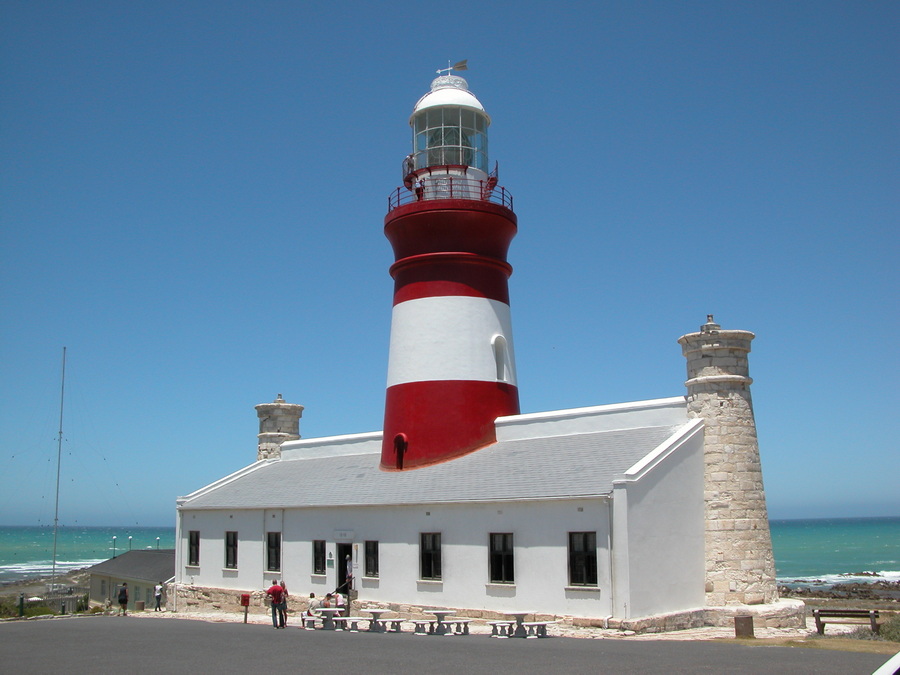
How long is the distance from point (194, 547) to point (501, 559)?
12353mm

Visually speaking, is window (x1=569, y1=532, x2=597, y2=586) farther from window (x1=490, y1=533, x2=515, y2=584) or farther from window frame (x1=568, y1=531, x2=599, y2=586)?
window (x1=490, y1=533, x2=515, y2=584)

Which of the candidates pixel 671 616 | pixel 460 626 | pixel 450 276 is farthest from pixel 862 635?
pixel 450 276

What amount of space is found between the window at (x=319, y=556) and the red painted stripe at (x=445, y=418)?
277 cm

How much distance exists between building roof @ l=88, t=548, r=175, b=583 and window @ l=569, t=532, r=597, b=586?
965 inches

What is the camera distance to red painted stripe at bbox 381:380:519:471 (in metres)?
22.2

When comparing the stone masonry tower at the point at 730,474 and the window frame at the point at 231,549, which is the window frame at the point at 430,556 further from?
the window frame at the point at 231,549

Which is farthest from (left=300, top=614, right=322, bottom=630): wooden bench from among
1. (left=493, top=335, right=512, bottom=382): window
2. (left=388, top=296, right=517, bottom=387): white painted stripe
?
(left=493, top=335, right=512, bottom=382): window

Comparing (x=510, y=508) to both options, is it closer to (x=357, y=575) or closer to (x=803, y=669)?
(x=357, y=575)

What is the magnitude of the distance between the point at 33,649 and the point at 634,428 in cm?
1295

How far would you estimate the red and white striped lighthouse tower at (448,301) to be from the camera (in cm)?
2253

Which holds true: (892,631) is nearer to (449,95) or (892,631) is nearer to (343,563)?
(343,563)

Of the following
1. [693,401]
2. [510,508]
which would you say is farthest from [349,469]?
[693,401]

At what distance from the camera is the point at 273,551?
23.5m

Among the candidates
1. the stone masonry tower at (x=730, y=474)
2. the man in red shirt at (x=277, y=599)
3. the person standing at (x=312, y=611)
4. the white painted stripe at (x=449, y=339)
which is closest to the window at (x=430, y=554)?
the person standing at (x=312, y=611)
